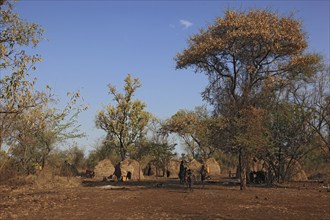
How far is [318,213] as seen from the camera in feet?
50.7

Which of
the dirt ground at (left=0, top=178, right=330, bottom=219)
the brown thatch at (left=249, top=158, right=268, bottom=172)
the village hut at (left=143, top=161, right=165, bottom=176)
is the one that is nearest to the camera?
the dirt ground at (left=0, top=178, right=330, bottom=219)

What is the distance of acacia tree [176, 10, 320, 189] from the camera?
27.0 meters

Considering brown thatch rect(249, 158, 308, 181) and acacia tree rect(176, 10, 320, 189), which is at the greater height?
acacia tree rect(176, 10, 320, 189)

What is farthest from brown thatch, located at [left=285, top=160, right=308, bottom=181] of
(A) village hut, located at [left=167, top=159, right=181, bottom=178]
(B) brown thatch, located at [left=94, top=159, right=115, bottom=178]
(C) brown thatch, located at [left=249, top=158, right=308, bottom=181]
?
(B) brown thatch, located at [left=94, top=159, right=115, bottom=178]

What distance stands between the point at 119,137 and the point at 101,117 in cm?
382

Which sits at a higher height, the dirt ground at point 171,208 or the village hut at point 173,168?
the village hut at point 173,168

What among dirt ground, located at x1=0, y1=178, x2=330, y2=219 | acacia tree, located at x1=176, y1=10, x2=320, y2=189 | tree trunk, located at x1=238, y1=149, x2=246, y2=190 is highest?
acacia tree, located at x1=176, y1=10, x2=320, y2=189

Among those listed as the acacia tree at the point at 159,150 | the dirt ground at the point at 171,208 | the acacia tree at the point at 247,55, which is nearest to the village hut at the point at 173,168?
the acacia tree at the point at 159,150

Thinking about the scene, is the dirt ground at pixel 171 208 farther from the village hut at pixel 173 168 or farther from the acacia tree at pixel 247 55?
the village hut at pixel 173 168

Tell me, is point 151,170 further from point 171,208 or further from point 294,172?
point 171,208

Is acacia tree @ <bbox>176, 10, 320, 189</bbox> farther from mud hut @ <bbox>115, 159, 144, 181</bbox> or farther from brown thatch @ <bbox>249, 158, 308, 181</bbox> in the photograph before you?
mud hut @ <bbox>115, 159, 144, 181</bbox>

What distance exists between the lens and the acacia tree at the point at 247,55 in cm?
2705

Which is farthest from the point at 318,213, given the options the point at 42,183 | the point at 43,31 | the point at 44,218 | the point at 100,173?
the point at 100,173

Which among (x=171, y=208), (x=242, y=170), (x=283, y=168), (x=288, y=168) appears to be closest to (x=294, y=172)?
(x=283, y=168)
